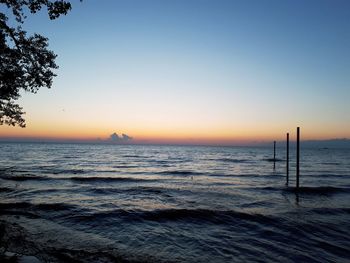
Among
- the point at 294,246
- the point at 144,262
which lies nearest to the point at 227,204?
the point at 294,246

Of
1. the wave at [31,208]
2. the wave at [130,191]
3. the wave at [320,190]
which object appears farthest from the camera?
the wave at [320,190]

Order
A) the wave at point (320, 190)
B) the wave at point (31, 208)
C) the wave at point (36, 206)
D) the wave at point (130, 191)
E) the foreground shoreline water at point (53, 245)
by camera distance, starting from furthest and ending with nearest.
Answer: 1. the wave at point (320, 190)
2. the wave at point (130, 191)
3. the wave at point (36, 206)
4. the wave at point (31, 208)
5. the foreground shoreline water at point (53, 245)

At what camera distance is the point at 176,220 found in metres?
14.2

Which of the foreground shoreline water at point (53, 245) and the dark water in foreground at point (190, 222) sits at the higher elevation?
the foreground shoreline water at point (53, 245)

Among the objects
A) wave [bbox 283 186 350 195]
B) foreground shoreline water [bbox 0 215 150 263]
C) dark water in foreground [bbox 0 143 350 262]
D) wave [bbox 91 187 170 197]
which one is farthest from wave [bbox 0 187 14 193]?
wave [bbox 283 186 350 195]

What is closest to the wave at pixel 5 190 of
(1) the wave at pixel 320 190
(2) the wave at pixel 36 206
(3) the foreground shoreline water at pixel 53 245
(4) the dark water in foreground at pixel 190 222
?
(4) the dark water in foreground at pixel 190 222

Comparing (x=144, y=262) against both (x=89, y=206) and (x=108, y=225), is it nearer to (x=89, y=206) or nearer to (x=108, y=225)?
(x=108, y=225)

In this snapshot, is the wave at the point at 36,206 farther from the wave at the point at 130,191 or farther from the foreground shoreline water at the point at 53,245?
the wave at the point at 130,191

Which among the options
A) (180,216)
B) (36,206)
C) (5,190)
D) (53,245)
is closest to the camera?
(53,245)

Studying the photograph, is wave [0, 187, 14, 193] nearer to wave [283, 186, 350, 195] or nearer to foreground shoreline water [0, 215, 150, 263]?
foreground shoreline water [0, 215, 150, 263]

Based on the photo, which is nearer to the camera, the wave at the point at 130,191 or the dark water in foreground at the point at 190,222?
the dark water in foreground at the point at 190,222

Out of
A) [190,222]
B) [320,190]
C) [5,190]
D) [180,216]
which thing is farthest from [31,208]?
[320,190]

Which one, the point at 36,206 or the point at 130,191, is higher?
the point at 36,206

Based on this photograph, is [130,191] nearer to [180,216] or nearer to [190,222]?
[180,216]
